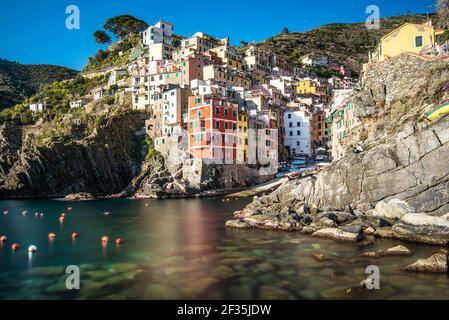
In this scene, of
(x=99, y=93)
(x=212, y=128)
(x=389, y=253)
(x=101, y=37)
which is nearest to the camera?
(x=389, y=253)

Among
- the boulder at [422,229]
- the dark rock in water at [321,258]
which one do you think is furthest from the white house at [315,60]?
the dark rock in water at [321,258]

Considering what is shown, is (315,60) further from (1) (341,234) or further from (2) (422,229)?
(1) (341,234)

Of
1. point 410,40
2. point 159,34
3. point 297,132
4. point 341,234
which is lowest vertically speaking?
point 341,234

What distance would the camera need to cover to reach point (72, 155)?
259 ft

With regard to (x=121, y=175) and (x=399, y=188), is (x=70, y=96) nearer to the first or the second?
(x=121, y=175)

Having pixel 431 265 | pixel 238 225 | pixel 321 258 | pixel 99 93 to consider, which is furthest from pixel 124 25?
pixel 431 265

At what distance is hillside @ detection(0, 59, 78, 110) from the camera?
436ft

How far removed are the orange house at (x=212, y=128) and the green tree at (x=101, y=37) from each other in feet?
267

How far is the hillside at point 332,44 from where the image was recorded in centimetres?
16039

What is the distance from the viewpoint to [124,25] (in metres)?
136

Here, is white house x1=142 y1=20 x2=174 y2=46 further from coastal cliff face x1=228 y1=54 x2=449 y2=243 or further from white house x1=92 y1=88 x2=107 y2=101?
coastal cliff face x1=228 y1=54 x2=449 y2=243

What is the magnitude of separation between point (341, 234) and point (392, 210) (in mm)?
6584

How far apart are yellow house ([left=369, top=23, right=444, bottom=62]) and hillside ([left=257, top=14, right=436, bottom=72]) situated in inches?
3988

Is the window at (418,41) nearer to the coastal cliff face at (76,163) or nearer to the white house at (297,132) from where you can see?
the white house at (297,132)
